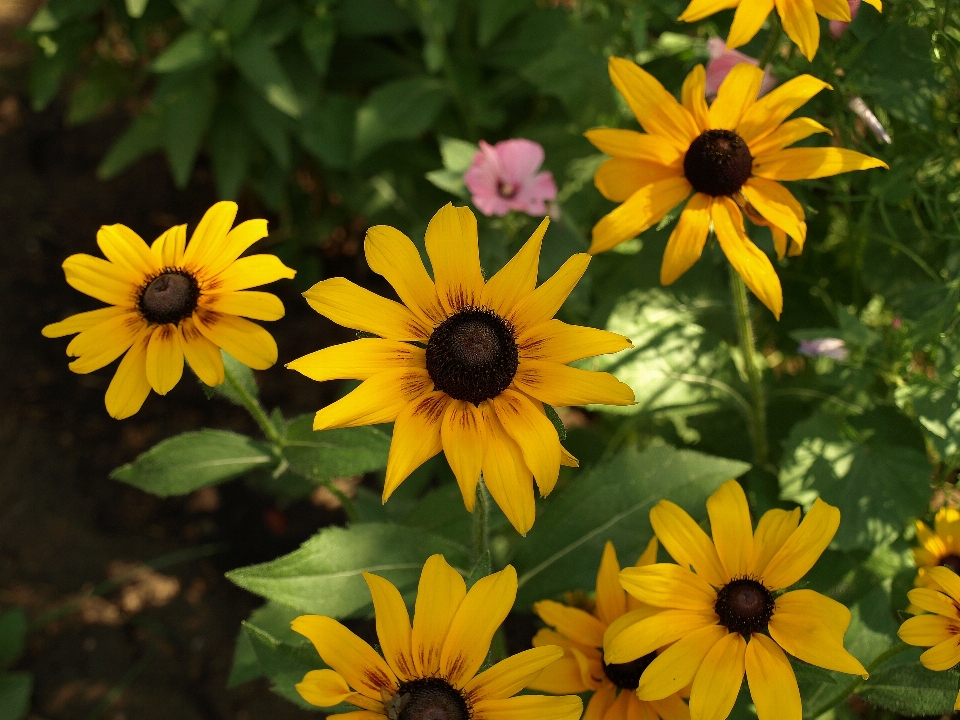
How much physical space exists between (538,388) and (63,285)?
2.64m

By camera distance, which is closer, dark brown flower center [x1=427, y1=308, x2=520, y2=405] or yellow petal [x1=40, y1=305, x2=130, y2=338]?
dark brown flower center [x1=427, y1=308, x2=520, y2=405]

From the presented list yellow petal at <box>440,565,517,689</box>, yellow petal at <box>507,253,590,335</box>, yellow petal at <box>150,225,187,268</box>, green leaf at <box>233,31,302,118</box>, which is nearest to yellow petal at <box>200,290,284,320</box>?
yellow petal at <box>150,225,187,268</box>

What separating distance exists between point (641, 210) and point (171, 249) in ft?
2.51

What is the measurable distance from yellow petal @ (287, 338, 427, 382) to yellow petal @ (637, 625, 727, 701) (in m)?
0.51

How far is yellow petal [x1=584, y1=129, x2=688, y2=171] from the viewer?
1.39 m

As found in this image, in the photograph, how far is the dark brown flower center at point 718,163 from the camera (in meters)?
1.35

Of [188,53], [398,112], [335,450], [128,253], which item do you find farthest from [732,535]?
[188,53]

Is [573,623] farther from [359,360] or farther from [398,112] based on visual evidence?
[398,112]

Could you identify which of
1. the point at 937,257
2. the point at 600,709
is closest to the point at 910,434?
the point at 937,257

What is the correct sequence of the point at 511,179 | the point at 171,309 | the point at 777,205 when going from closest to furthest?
1. the point at 171,309
2. the point at 777,205
3. the point at 511,179

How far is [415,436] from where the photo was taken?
1077mm

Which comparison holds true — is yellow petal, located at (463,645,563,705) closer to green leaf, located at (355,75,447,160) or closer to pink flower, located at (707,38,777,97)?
pink flower, located at (707,38,777,97)

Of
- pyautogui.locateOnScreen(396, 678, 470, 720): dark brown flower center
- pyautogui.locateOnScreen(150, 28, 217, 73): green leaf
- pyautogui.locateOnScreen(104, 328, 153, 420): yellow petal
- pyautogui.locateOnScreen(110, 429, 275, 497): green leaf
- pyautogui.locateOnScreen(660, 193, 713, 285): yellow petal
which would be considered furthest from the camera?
pyautogui.locateOnScreen(150, 28, 217, 73): green leaf

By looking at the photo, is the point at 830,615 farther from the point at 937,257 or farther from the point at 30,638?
the point at 30,638
